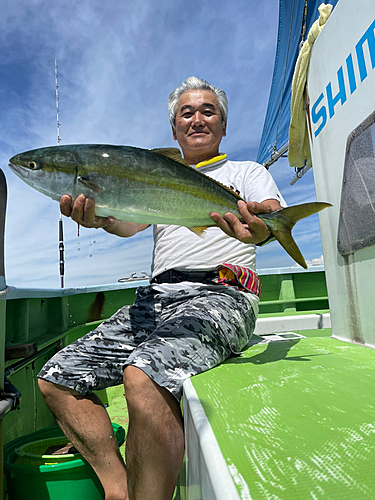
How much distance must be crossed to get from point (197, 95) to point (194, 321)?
1898 millimetres

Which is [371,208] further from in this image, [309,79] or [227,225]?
[309,79]

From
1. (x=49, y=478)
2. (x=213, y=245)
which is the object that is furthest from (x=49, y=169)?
(x=49, y=478)

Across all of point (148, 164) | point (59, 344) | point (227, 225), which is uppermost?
point (148, 164)

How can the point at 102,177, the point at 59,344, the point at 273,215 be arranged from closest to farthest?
the point at 102,177, the point at 273,215, the point at 59,344

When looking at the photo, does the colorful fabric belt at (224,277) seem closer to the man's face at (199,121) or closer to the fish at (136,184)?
the fish at (136,184)

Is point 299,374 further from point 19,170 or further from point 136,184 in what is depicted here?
point 19,170

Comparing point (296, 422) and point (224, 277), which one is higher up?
point (224, 277)

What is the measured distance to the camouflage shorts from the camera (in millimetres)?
1499

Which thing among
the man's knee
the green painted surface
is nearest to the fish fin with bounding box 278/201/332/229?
the green painted surface

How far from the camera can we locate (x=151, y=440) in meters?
1.33

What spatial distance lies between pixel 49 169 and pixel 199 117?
146 centimetres

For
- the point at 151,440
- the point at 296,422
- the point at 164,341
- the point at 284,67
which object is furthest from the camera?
the point at 284,67

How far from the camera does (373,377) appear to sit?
4.53 feet

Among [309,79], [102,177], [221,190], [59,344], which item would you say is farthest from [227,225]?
[59,344]
